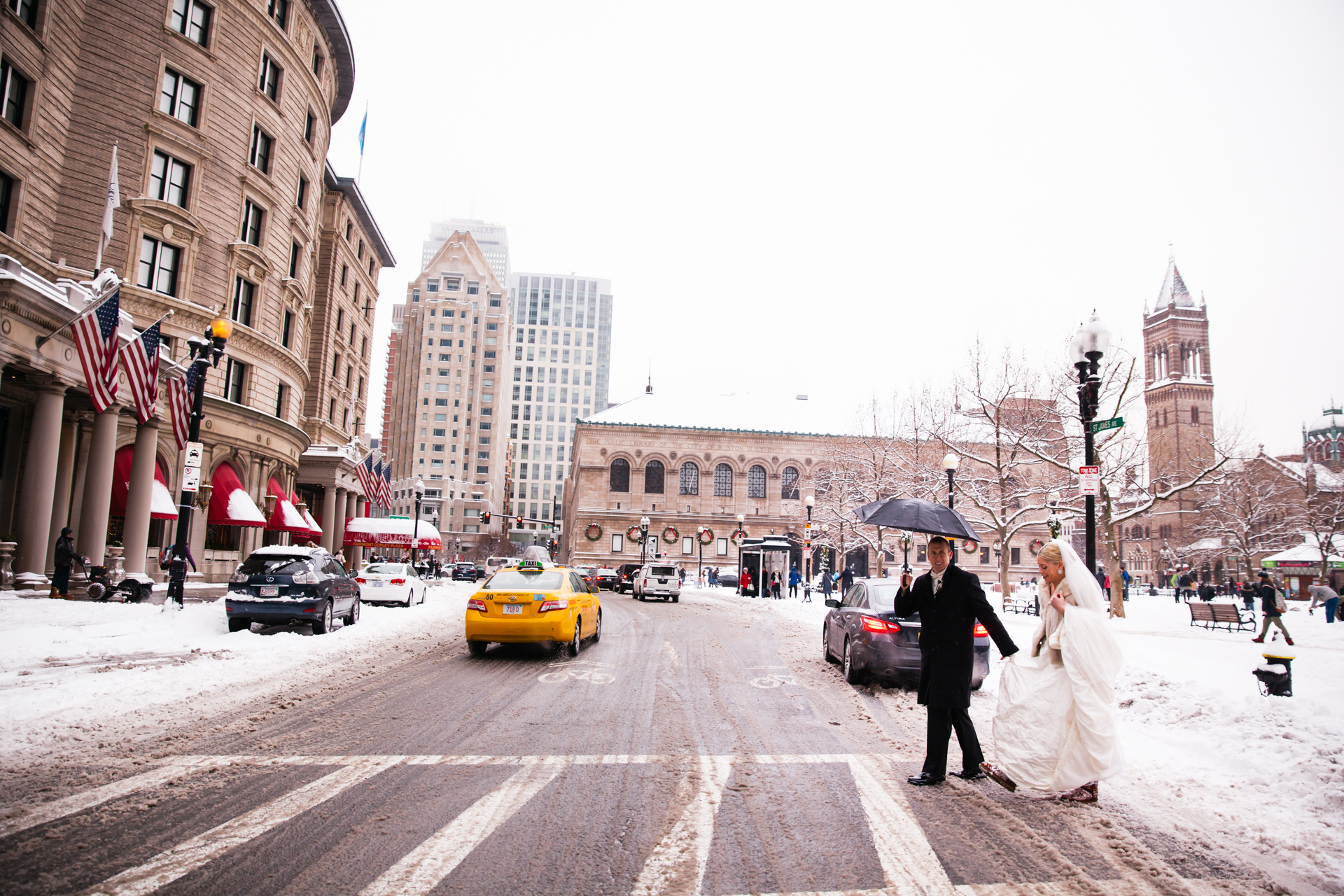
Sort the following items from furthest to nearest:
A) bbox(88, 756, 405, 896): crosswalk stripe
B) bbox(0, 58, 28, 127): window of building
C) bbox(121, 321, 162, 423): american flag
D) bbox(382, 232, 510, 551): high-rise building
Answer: bbox(382, 232, 510, 551): high-rise building < bbox(0, 58, 28, 127): window of building < bbox(121, 321, 162, 423): american flag < bbox(88, 756, 405, 896): crosswalk stripe

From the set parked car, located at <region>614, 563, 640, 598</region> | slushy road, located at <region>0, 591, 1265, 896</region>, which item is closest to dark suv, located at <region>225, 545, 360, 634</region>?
slushy road, located at <region>0, 591, 1265, 896</region>

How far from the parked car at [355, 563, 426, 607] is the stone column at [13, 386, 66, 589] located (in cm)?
872

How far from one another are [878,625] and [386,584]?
19561 millimetres

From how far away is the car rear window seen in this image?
50.8ft

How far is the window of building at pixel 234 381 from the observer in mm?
31828

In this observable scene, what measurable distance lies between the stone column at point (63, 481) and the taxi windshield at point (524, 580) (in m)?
16.5

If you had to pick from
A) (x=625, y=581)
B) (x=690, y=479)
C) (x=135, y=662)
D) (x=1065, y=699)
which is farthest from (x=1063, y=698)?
(x=690, y=479)

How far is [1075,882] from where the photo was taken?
452 cm

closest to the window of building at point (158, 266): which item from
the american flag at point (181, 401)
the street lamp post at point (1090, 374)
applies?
the american flag at point (181, 401)

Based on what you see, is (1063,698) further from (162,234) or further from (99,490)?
(162,234)

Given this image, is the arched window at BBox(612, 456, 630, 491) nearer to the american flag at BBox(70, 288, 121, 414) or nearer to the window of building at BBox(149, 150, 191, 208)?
the window of building at BBox(149, 150, 191, 208)

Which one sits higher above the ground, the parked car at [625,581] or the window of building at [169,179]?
the window of building at [169,179]

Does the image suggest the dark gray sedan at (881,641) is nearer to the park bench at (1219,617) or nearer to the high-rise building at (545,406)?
the park bench at (1219,617)

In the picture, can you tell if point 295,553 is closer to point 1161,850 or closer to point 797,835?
point 797,835
